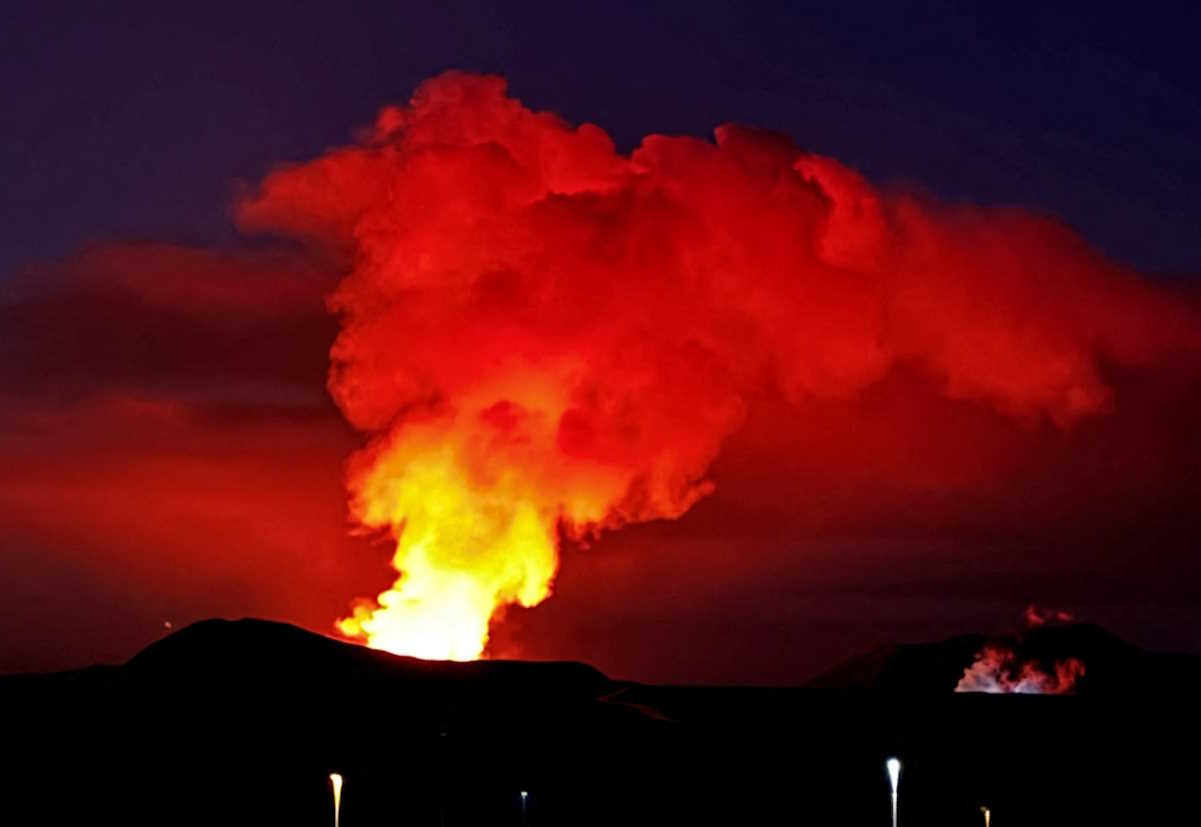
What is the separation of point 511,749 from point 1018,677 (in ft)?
231

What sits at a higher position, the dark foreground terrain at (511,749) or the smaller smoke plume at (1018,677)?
the smaller smoke plume at (1018,677)

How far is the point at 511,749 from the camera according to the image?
107938mm

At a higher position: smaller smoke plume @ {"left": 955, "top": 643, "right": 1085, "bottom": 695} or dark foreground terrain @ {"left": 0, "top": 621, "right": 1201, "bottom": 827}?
smaller smoke plume @ {"left": 955, "top": 643, "right": 1085, "bottom": 695}

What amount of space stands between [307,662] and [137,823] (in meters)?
18.8

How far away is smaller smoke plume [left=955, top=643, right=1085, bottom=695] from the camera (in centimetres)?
15712

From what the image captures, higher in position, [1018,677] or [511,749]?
[1018,677]

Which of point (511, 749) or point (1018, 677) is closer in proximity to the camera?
point (511, 749)

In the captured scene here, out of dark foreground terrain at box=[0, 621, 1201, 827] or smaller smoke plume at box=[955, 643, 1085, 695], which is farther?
smaller smoke plume at box=[955, 643, 1085, 695]

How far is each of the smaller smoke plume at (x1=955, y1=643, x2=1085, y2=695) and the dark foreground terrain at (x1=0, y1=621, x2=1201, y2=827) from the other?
104 ft

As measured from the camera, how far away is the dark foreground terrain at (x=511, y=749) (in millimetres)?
100125

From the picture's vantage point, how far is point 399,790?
333ft

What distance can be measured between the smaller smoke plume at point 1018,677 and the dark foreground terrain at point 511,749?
3170cm

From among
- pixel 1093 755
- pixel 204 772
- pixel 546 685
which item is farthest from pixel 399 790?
pixel 1093 755

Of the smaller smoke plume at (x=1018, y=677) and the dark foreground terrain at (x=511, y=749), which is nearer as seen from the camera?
the dark foreground terrain at (x=511, y=749)
